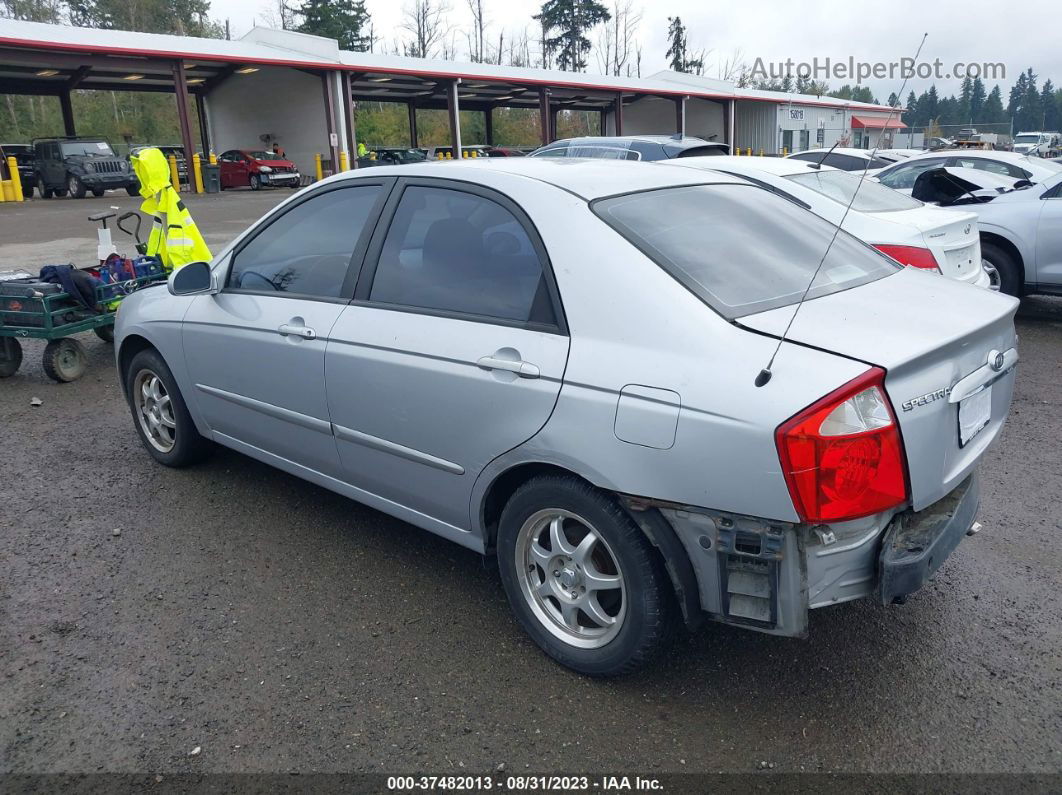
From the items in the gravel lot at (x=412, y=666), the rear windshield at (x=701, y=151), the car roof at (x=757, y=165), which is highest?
the rear windshield at (x=701, y=151)

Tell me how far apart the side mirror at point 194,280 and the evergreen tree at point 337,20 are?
6108 cm

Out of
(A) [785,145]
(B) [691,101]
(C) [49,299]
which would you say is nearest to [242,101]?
(B) [691,101]

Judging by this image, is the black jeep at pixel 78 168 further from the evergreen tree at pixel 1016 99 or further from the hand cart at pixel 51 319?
the evergreen tree at pixel 1016 99

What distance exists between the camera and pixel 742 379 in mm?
2486

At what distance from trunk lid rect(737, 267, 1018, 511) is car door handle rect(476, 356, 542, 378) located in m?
0.69

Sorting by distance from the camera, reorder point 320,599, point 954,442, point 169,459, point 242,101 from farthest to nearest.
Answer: point 242,101 < point 169,459 < point 320,599 < point 954,442

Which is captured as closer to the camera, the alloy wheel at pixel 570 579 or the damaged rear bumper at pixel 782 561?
the damaged rear bumper at pixel 782 561

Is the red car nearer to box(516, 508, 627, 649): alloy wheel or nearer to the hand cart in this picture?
the hand cart

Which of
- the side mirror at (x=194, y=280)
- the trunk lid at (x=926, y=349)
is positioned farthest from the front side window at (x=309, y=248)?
the trunk lid at (x=926, y=349)

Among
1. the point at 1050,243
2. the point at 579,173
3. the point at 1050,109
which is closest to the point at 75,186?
the point at 1050,243

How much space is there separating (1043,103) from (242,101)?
72.7m

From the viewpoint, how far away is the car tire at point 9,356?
23.6 feet

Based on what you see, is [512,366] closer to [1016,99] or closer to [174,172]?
[174,172]

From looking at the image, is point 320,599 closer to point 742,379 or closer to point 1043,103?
point 742,379
